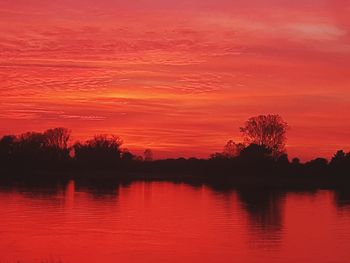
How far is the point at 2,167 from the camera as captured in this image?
103 meters

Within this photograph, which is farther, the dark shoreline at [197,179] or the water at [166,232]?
the dark shoreline at [197,179]

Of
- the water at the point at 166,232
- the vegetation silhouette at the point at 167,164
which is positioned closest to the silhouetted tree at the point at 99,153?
the vegetation silhouette at the point at 167,164

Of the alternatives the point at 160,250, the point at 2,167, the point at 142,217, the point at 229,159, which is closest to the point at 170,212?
the point at 142,217

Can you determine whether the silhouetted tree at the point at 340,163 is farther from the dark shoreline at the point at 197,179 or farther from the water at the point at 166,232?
the water at the point at 166,232

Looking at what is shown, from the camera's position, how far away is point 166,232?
95.8ft

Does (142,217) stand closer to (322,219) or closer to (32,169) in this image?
(322,219)

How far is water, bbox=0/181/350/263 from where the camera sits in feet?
75.2

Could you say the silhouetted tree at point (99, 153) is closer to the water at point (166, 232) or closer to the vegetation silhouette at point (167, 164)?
the vegetation silhouette at point (167, 164)

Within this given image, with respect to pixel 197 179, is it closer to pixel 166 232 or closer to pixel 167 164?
pixel 167 164

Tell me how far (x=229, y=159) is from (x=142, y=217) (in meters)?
Result: 60.2

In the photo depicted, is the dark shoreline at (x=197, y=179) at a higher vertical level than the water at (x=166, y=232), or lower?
higher

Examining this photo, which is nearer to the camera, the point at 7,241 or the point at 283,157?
the point at 7,241

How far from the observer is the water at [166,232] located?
902 inches

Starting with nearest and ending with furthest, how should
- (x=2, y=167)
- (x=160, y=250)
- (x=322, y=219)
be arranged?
(x=160, y=250), (x=322, y=219), (x=2, y=167)
